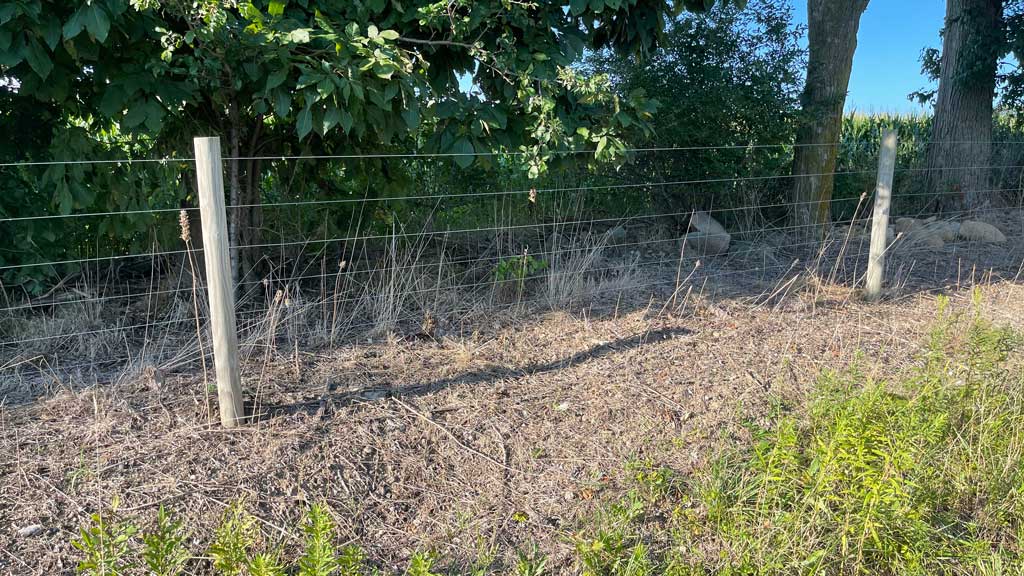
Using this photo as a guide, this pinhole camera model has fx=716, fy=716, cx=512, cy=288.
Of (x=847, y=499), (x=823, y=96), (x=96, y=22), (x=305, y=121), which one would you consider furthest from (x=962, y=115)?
(x=96, y=22)

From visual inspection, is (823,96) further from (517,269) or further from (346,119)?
(346,119)

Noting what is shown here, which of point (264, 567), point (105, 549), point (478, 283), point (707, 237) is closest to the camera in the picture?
point (264, 567)

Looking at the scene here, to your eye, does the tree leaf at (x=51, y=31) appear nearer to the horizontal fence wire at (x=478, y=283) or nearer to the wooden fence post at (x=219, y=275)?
the wooden fence post at (x=219, y=275)

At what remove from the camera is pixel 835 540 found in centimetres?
262

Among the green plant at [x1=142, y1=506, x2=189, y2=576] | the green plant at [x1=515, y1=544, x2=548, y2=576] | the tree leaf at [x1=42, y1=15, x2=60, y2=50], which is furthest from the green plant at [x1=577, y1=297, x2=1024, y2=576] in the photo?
the tree leaf at [x1=42, y1=15, x2=60, y2=50]

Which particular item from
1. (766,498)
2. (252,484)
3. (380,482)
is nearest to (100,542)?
(252,484)

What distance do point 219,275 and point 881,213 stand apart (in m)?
4.91

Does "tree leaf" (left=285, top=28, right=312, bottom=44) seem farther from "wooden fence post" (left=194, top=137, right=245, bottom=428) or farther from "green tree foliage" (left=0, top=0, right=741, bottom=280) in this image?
"wooden fence post" (left=194, top=137, right=245, bottom=428)

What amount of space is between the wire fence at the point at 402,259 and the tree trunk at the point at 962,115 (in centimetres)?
155

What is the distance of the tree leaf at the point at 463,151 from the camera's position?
418cm

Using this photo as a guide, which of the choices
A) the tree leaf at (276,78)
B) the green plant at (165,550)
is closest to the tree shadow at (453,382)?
the green plant at (165,550)

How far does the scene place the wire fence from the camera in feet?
14.6

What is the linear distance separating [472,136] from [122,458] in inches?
97.6

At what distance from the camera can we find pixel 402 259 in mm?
5871
